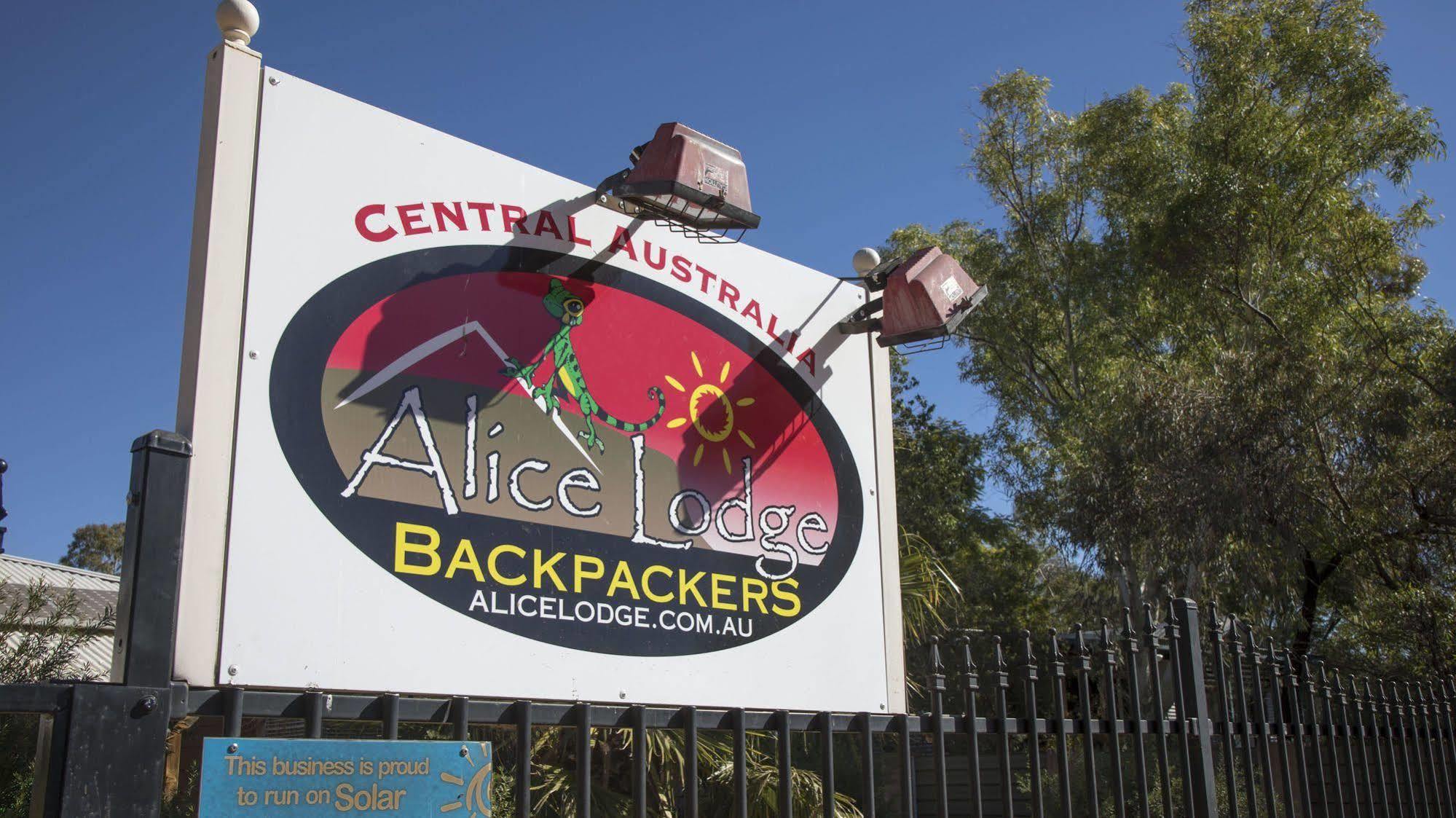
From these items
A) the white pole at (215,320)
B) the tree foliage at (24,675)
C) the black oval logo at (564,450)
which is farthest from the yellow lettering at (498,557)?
the tree foliage at (24,675)

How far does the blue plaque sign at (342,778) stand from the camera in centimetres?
227

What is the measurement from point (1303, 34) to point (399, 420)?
65.5 ft

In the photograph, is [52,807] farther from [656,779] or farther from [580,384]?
[656,779]

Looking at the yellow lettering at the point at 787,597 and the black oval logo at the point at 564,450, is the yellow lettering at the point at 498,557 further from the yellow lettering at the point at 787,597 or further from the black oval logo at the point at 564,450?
the yellow lettering at the point at 787,597

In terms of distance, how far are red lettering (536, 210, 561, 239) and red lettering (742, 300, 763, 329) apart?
30.5 inches

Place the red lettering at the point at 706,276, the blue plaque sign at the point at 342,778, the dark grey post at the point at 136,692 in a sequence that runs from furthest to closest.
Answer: the red lettering at the point at 706,276 → the blue plaque sign at the point at 342,778 → the dark grey post at the point at 136,692

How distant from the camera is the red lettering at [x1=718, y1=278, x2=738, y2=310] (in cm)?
383

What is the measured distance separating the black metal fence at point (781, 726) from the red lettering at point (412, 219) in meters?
0.89

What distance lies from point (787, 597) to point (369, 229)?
1670mm

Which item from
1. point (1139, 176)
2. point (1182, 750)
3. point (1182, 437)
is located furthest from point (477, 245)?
point (1139, 176)

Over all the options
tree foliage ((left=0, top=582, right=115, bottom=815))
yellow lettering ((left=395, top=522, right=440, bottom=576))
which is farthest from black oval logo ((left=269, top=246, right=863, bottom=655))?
tree foliage ((left=0, top=582, right=115, bottom=815))

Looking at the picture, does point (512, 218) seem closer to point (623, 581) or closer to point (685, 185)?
point (685, 185)

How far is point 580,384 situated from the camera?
10.9 feet

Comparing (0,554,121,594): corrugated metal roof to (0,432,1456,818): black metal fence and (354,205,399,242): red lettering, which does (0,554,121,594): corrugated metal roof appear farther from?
(354,205,399,242): red lettering
